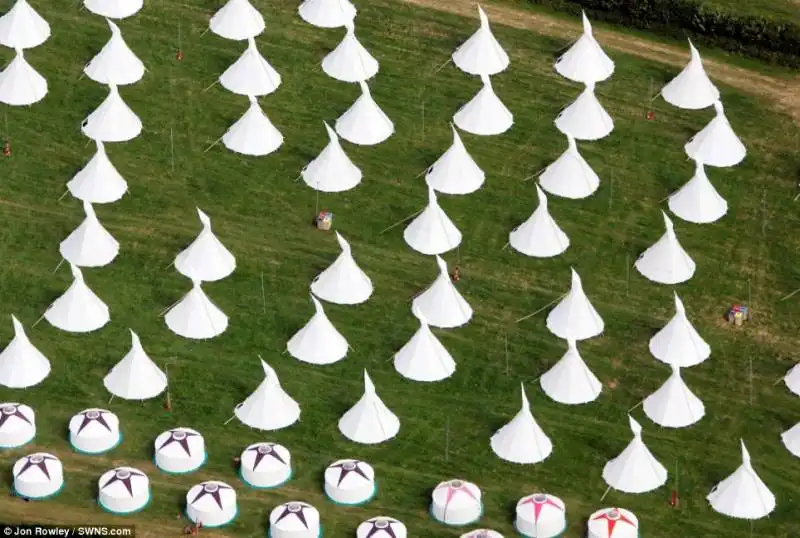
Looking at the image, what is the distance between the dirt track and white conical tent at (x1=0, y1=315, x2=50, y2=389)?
126 feet

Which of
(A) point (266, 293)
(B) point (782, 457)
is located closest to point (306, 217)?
(A) point (266, 293)

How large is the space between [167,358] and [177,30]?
92.9 feet

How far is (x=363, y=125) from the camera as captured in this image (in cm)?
14912

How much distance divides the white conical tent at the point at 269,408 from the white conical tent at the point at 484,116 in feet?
84.6

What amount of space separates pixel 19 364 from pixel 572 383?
1041 inches

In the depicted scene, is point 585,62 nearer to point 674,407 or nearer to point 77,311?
point 674,407

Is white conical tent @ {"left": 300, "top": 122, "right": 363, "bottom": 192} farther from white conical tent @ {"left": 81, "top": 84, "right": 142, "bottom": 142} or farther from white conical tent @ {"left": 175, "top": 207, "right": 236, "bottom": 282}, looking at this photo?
white conical tent @ {"left": 81, "top": 84, "right": 142, "bottom": 142}

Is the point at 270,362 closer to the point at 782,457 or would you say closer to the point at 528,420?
the point at 528,420

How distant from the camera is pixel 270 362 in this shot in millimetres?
134125

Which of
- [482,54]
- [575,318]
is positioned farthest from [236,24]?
[575,318]

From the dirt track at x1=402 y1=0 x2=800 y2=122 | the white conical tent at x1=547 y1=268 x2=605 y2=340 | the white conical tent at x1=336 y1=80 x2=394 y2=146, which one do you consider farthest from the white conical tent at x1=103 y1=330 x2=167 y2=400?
the dirt track at x1=402 y1=0 x2=800 y2=122

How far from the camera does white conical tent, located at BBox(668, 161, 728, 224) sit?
146 meters

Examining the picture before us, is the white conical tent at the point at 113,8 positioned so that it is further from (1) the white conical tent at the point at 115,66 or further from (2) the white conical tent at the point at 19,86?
(2) the white conical tent at the point at 19,86

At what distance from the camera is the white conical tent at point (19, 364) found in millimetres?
131500
